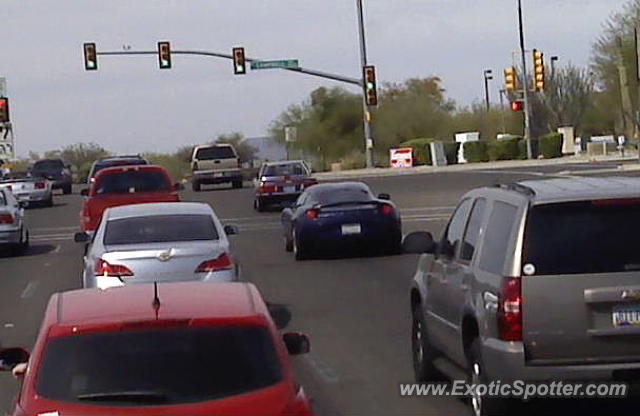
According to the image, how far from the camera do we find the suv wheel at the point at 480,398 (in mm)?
8844

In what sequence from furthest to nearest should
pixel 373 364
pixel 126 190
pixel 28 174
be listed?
pixel 28 174 < pixel 126 190 < pixel 373 364

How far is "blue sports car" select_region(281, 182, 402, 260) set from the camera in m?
24.5

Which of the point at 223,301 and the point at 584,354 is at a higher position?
the point at 223,301

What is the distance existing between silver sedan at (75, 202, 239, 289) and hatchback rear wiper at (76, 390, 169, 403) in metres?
8.19

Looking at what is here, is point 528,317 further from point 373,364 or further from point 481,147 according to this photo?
point 481,147

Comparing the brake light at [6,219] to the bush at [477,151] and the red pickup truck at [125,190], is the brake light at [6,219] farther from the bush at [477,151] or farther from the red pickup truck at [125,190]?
the bush at [477,151]

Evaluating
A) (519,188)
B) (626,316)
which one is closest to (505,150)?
(519,188)

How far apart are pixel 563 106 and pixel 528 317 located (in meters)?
91.9

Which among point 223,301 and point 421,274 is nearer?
point 223,301

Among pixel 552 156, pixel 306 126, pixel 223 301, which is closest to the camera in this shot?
pixel 223 301

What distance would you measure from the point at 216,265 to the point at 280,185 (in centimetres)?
2637

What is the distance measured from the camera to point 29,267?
25.9m

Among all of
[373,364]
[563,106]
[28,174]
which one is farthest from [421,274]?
[563,106]

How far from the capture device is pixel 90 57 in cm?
5750
